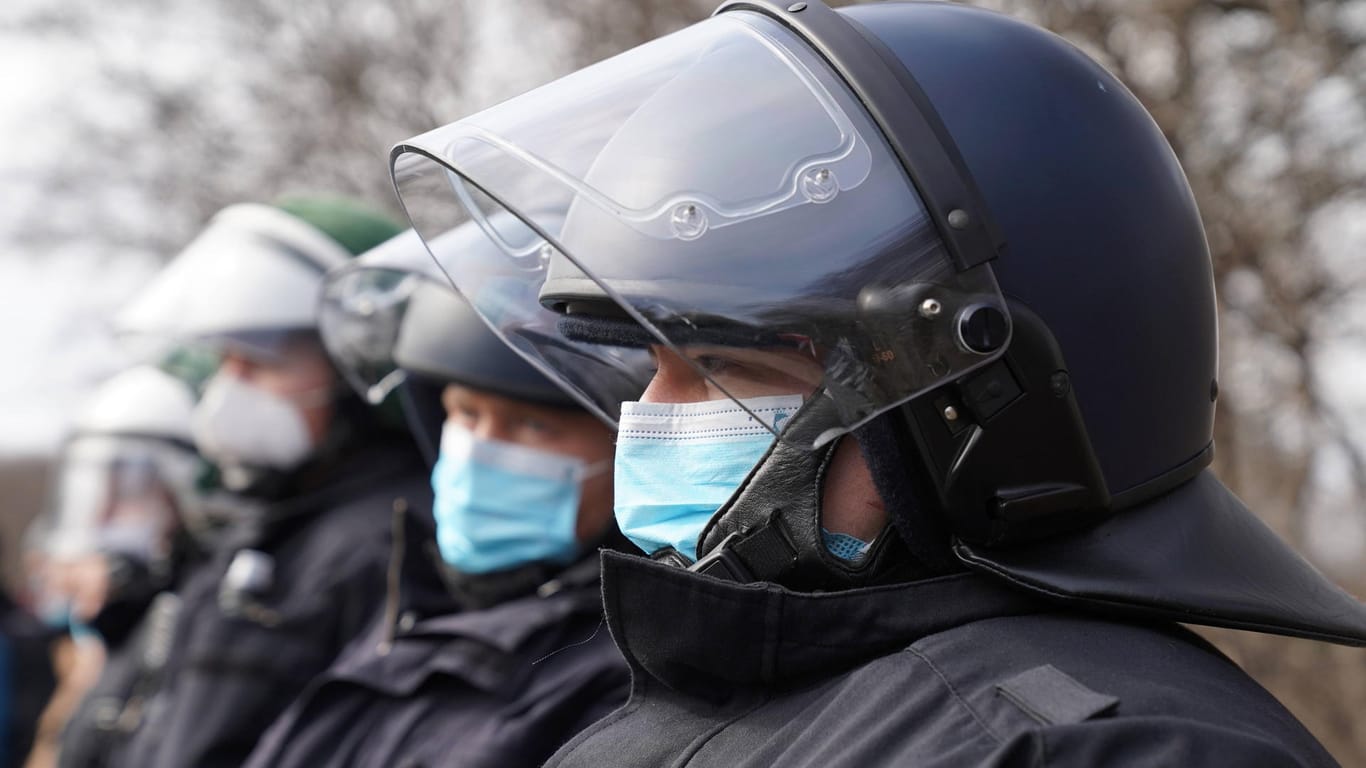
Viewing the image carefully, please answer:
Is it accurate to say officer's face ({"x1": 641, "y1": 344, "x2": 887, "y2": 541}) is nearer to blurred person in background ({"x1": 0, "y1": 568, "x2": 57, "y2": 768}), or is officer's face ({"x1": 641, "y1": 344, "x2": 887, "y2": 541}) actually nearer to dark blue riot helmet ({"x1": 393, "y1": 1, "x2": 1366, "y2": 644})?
dark blue riot helmet ({"x1": 393, "y1": 1, "x2": 1366, "y2": 644})

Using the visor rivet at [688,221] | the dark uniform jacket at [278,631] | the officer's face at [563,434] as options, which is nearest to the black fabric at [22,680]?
the dark uniform jacket at [278,631]

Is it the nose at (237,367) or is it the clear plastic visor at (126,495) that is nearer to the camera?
the nose at (237,367)

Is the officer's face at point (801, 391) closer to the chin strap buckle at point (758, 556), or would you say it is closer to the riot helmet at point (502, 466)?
the chin strap buckle at point (758, 556)

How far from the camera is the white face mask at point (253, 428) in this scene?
15.1 ft

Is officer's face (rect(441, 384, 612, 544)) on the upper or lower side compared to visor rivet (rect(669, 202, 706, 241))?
lower

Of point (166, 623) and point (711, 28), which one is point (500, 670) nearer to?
point (711, 28)

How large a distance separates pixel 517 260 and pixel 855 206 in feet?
3.57

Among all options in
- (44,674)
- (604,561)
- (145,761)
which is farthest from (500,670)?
(44,674)

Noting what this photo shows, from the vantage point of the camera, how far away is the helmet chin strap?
1785mm

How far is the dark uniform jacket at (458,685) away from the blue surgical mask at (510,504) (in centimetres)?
10

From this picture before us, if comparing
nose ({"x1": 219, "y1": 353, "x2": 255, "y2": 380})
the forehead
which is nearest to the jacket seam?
the forehead

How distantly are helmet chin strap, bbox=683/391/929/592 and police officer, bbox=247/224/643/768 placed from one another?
908 mm

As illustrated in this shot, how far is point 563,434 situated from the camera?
10.7 ft

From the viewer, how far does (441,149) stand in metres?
1.95
